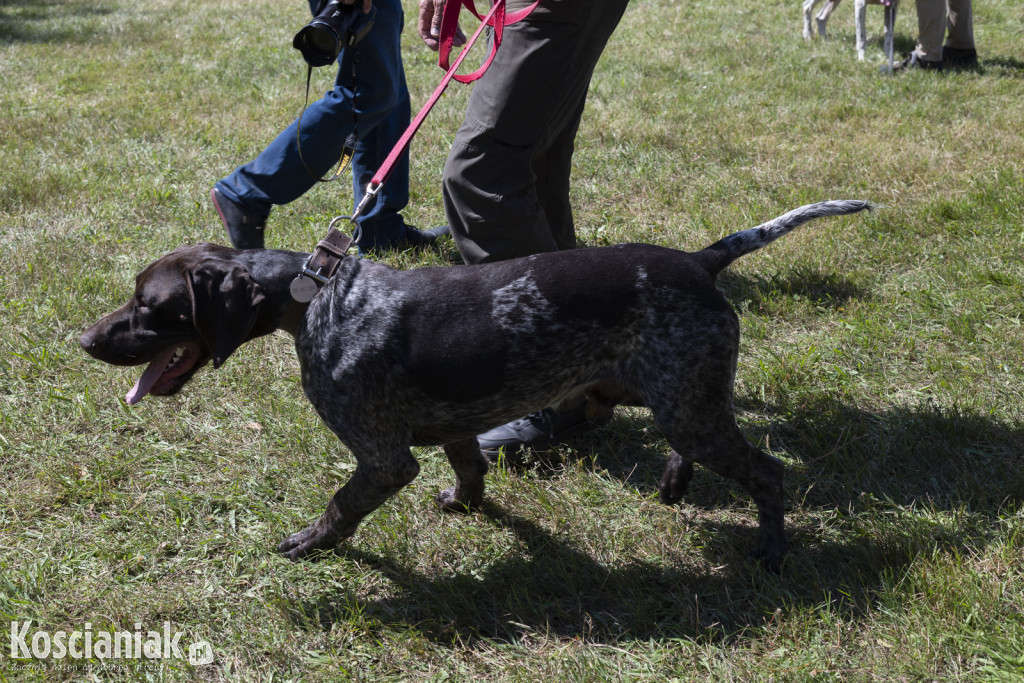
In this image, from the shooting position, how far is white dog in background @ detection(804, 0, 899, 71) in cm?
888

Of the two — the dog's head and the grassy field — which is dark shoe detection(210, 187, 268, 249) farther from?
the dog's head

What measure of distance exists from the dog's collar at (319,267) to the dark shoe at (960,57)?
833cm

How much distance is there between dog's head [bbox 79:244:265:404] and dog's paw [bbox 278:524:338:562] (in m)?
0.73

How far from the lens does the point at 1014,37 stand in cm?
995

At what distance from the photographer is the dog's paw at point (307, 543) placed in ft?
10.5

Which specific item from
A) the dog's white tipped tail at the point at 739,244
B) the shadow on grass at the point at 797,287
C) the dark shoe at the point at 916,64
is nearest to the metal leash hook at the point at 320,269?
the dog's white tipped tail at the point at 739,244

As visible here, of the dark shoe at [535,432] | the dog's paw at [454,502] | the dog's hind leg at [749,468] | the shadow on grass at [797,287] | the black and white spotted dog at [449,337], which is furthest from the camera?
the shadow on grass at [797,287]

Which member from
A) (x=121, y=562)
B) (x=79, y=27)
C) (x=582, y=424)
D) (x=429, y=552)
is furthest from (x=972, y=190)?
(x=79, y=27)

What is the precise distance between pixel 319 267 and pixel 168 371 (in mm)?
671

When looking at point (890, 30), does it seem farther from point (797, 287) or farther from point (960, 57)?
point (797, 287)

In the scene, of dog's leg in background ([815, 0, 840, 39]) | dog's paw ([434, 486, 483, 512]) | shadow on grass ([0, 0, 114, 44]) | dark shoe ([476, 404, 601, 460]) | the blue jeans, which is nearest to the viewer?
dog's paw ([434, 486, 483, 512])

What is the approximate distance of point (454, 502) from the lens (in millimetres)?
3467

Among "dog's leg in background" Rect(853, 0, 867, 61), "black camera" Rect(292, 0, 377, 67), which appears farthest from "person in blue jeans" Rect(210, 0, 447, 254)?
"dog's leg in background" Rect(853, 0, 867, 61)

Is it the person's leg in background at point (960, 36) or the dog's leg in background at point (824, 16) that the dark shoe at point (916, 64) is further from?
the dog's leg in background at point (824, 16)
